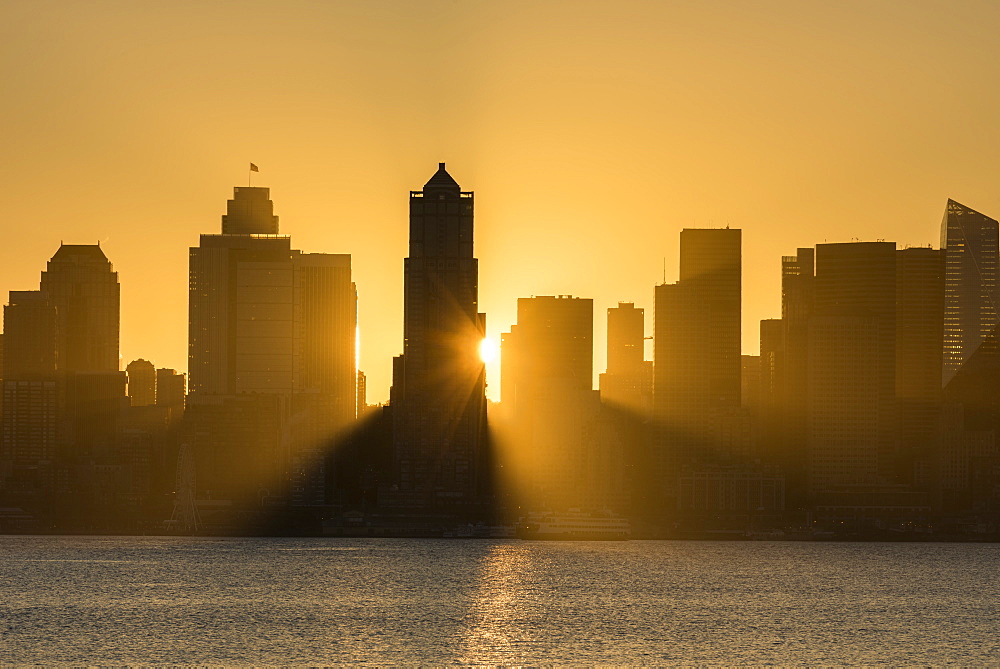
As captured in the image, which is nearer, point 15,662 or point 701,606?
point 15,662

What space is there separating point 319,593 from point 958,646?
71.5 m

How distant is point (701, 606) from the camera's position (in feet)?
552

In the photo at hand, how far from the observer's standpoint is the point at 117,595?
174500 mm

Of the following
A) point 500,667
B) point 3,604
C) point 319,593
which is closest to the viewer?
point 500,667

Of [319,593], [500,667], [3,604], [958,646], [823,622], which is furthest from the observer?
[319,593]

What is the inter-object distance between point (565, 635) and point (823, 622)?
30.0 metres

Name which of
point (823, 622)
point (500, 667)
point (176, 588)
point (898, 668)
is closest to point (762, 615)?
point (823, 622)

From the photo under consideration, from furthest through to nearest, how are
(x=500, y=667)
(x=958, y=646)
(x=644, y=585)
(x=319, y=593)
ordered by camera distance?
(x=644, y=585) → (x=319, y=593) → (x=958, y=646) → (x=500, y=667)

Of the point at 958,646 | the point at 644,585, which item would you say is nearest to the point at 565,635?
the point at 958,646

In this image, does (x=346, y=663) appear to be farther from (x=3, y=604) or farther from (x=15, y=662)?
(x=3, y=604)

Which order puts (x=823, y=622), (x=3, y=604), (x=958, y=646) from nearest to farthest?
(x=958, y=646), (x=823, y=622), (x=3, y=604)

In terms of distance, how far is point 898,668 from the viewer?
120750mm

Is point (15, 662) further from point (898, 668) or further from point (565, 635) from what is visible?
point (898, 668)

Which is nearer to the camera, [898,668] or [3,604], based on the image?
[898,668]
